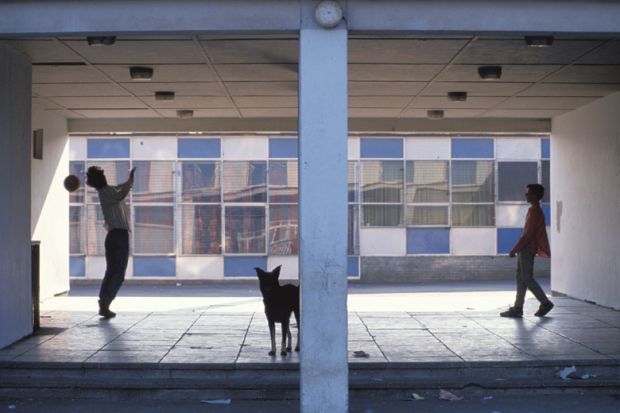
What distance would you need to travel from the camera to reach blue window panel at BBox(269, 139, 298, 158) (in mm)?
23078

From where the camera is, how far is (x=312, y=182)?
6941 millimetres

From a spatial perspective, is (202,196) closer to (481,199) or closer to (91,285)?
(91,285)

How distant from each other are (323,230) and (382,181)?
16898 millimetres

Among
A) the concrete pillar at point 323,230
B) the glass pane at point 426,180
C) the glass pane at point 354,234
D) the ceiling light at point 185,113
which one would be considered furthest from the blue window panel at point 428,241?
the concrete pillar at point 323,230

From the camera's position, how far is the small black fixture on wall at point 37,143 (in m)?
13.2

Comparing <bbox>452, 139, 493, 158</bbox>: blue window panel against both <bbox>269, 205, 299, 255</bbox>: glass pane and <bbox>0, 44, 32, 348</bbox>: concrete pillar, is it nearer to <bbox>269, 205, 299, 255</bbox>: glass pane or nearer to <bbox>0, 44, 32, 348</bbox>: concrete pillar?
<bbox>269, 205, 299, 255</bbox>: glass pane

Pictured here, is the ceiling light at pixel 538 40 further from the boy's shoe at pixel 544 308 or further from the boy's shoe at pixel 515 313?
the boy's shoe at pixel 515 313

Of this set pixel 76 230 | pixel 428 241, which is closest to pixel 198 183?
pixel 76 230

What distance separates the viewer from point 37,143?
43.7 feet

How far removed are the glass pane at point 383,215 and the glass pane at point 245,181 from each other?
2954 mm

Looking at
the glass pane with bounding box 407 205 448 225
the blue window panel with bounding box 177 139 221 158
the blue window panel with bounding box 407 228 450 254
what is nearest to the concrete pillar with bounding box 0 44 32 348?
the blue window panel with bounding box 177 139 221 158

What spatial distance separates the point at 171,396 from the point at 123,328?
9.61ft

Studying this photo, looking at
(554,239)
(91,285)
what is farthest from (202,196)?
(554,239)

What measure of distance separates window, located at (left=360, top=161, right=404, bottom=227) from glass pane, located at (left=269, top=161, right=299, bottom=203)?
6.64 feet
